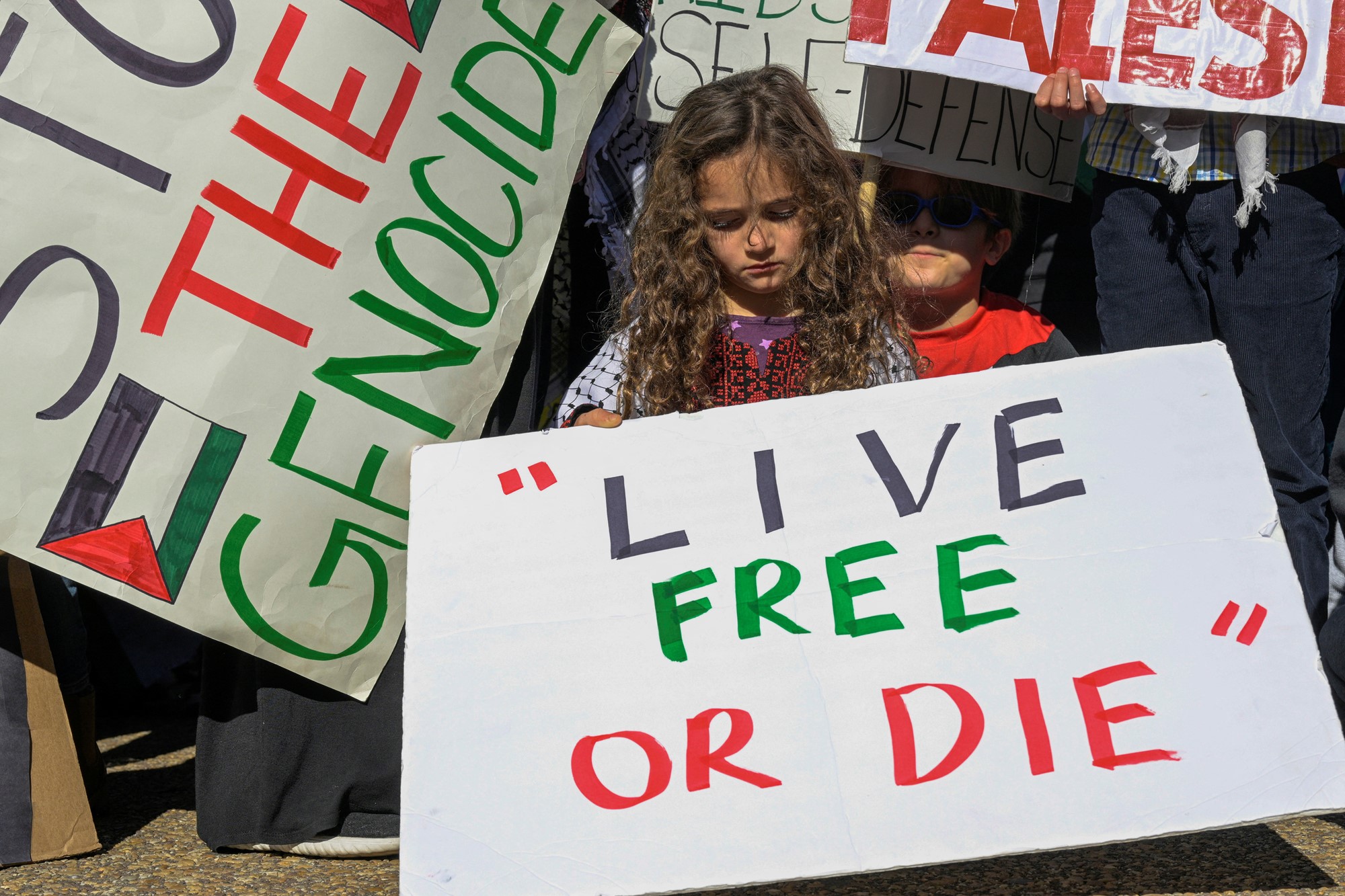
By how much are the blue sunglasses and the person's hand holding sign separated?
30cm

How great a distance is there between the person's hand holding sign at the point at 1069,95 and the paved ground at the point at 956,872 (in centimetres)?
135

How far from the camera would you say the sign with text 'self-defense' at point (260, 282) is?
5.99 ft

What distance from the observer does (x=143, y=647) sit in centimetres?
345

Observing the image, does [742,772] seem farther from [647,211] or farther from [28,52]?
[28,52]

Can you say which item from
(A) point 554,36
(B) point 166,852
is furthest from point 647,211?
(B) point 166,852

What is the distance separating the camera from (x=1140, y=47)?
2.37 meters

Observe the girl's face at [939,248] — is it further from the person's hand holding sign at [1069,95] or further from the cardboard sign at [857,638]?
the cardboard sign at [857,638]

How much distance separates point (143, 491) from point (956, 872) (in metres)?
1.46

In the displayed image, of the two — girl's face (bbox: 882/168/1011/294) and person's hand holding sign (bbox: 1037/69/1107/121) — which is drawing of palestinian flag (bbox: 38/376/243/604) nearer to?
girl's face (bbox: 882/168/1011/294)

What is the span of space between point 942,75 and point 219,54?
1451 mm

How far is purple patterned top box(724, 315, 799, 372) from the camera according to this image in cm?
223

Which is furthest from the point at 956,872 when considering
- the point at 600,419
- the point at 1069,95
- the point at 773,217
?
the point at 1069,95

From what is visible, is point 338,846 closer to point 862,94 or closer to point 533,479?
point 533,479

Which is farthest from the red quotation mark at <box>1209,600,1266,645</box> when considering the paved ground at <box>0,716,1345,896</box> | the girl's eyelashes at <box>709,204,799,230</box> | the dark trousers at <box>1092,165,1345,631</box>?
the girl's eyelashes at <box>709,204,799,230</box>
